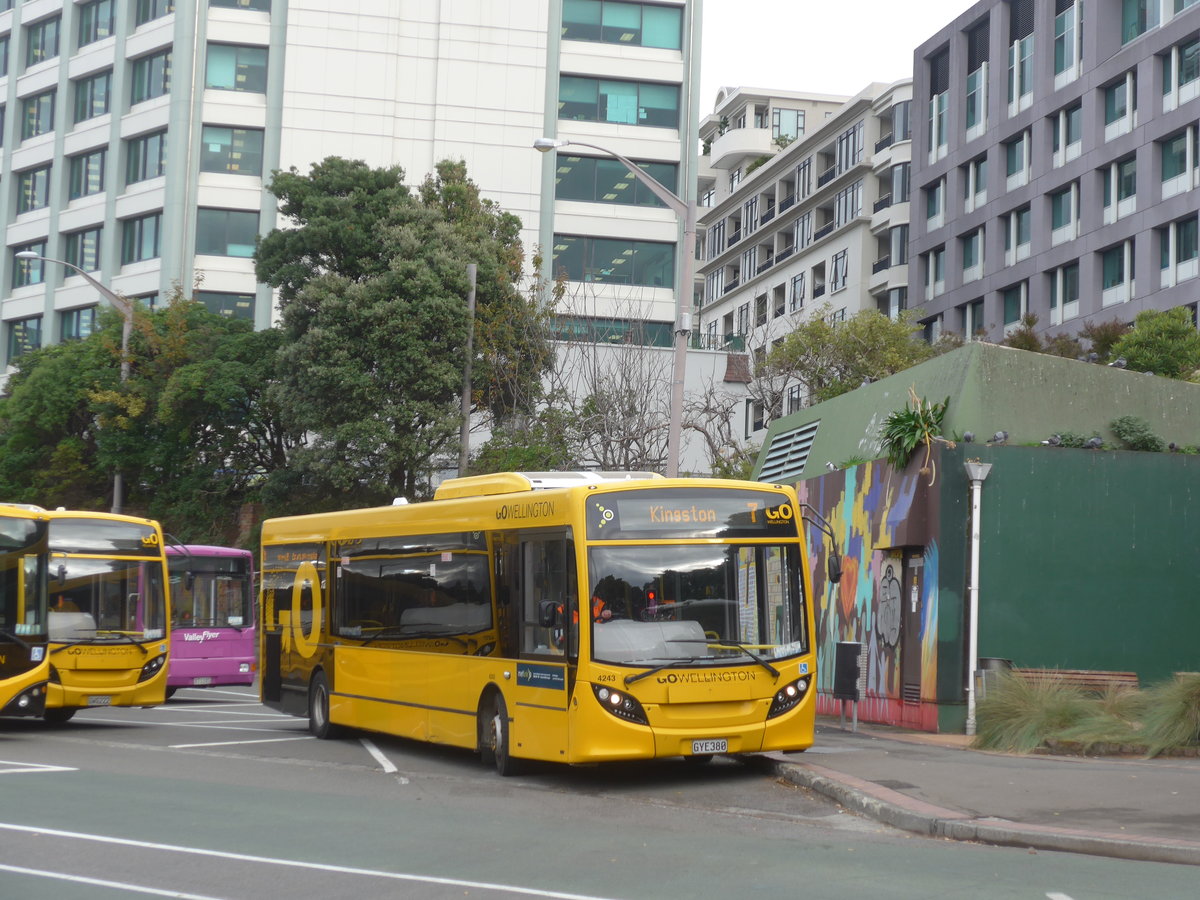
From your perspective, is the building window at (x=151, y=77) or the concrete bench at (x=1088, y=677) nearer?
the concrete bench at (x=1088, y=677)

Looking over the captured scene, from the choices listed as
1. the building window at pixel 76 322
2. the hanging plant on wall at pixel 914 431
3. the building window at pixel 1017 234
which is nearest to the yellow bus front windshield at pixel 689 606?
the hanging plant on wall at pixel 914 431

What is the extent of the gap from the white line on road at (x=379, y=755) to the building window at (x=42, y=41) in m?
51.0

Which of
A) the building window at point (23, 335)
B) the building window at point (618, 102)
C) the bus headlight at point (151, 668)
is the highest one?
the building window at point (618, 102)

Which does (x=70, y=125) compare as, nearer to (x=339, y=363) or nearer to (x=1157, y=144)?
(x=339, y=363)

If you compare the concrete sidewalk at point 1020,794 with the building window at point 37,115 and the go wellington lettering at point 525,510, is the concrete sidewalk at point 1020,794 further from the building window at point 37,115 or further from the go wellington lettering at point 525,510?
the building window at point 37,115

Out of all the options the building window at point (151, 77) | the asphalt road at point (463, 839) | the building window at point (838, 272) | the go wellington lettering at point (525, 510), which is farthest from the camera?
the building window at point (838, 272)

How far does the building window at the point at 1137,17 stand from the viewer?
161ft

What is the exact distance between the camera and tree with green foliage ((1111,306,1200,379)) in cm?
3338

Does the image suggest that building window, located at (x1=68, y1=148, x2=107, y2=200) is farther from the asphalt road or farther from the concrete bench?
the concrete bench

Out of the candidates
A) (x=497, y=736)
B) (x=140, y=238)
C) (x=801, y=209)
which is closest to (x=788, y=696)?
(x=497, y=736)

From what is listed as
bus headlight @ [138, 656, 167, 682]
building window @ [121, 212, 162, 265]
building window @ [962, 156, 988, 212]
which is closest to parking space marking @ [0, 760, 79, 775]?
bus headlight @ [138, 656, 167, 682]

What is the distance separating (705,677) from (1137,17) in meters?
43.6

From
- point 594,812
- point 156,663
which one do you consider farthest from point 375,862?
point 156,663

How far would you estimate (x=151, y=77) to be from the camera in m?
56.8
